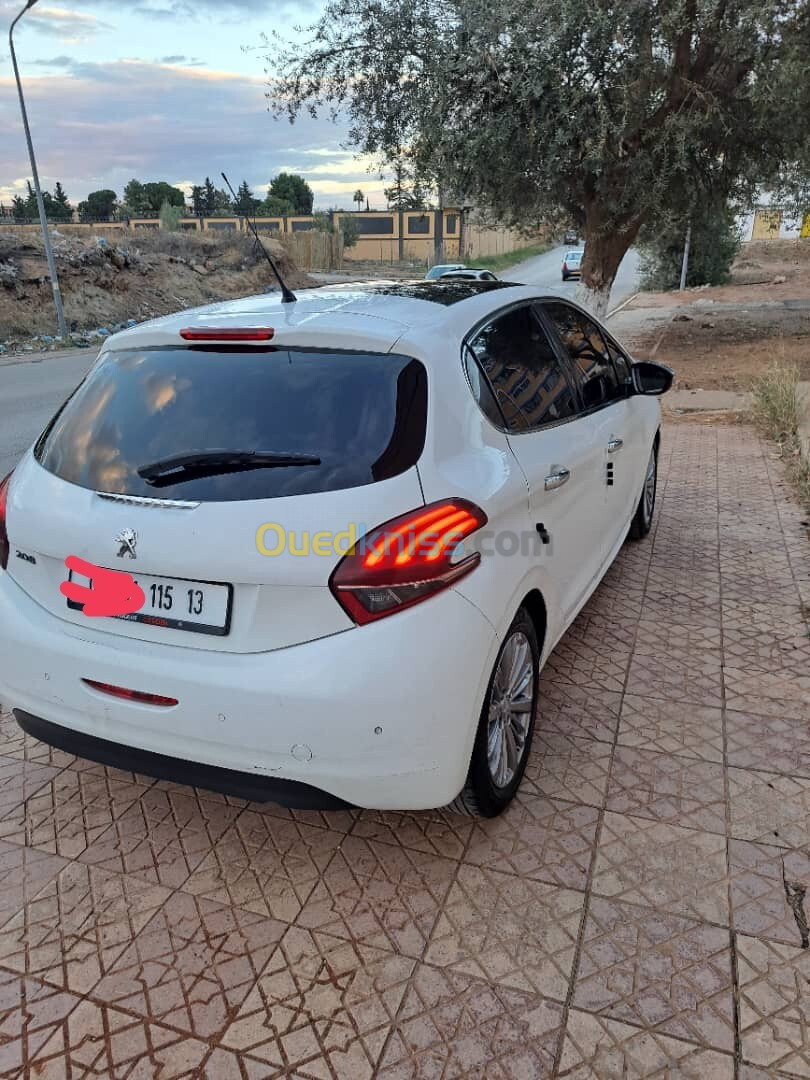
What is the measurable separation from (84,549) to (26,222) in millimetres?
58156

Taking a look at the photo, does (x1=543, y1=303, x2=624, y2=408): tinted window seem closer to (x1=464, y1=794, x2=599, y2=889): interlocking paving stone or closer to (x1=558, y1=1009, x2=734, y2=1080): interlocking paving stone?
(x1=464, y1=794, x2=599, y2=889): interlocking paving stone

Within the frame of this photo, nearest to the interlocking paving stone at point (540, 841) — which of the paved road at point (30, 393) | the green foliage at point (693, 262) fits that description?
the paved road at point (30, 393)

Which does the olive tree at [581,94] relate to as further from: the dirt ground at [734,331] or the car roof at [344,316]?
the car roof at [344,316]

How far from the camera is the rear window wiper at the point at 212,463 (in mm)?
2254

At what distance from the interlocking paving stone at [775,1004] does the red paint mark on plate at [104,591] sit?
1.95 m

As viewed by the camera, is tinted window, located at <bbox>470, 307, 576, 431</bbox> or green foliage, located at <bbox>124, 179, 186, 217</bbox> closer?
tinted window, located at <bbox>470, 307, 576, 431</bbox>

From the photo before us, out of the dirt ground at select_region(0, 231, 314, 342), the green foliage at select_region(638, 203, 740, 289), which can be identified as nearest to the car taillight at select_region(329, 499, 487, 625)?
the dirt ground at select_region(0, 231, 314, 342)

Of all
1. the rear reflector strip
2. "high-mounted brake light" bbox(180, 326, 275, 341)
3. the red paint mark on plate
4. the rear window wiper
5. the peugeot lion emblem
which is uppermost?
"high-mounted brake light" bbox(180, 326, 275, 341)

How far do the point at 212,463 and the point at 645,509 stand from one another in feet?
12.5

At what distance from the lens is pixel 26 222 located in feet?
168

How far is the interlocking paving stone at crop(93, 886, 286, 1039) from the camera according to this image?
210 cm

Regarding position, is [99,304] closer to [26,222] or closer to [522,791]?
[522,791]

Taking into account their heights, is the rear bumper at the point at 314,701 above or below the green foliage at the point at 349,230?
below

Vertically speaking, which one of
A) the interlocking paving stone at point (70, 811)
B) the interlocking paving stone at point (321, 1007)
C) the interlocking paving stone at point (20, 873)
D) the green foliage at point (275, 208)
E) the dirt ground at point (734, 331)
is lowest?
the dirt ground at point (734, 331)
